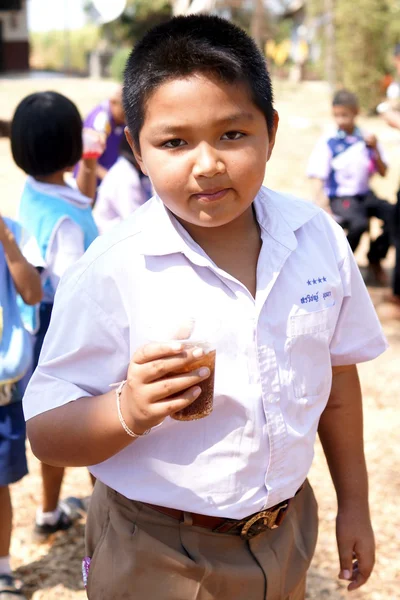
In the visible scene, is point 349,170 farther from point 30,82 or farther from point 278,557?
point 30,82

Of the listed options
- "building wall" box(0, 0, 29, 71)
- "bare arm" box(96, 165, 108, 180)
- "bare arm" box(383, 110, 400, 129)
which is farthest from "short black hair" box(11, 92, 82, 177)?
"building wall" box(0, 0, 29, 71)

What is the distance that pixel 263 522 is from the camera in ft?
5.54

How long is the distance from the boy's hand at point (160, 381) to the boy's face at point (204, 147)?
0.33 meters

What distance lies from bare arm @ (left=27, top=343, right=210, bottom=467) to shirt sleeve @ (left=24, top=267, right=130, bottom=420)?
0.11 ft

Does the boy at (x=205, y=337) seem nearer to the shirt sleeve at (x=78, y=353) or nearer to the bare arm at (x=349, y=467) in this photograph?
the shirt sleeve at (x=78, y=353)

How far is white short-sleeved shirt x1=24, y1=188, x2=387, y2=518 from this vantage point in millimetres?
1561

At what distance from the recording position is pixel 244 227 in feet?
A: 5.73

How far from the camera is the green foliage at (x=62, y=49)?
44.8 meters

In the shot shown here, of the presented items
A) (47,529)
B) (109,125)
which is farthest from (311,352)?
(109,125)

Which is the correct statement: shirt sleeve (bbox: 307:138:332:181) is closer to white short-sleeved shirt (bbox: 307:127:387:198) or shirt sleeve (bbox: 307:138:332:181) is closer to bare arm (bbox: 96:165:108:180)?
white short-sleeved shirt (bbox: 307:127:387:198)

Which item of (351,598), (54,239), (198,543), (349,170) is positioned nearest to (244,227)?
(198,543)

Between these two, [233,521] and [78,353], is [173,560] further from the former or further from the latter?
[78,353]

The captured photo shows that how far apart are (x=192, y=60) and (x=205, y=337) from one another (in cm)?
53

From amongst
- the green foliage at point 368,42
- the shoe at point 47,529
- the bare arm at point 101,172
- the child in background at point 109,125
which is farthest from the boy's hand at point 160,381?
the green foliage at point 368,42
